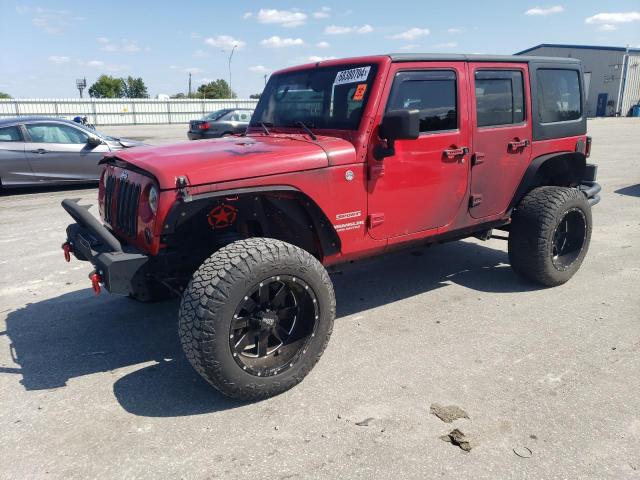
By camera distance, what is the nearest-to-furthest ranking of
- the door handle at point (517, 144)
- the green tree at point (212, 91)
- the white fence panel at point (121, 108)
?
the door handle at point (517, 144)
the white fence panel at point (121, 108)
the green tree at point (212, 91)

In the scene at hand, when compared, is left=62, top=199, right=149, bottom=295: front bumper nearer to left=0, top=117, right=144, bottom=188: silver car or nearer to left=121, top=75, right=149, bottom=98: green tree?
left=0, top=117, right=144, bottom=188: silver car

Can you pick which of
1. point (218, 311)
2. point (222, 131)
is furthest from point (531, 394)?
point (222, 131)

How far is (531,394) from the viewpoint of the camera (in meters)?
3.02

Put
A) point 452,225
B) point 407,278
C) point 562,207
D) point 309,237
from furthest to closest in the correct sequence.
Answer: point 407,278 → point 562,207 → point 452,225 → point 309,237

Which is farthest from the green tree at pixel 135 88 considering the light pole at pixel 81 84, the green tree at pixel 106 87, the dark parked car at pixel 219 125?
the dark parked car at pixel 219 125

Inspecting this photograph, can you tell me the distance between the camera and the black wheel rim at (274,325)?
3004 millimetres

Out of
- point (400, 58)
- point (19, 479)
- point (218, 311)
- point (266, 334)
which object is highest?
point (400, 58)

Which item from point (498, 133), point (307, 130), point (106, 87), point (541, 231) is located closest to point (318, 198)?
point (307, 130)

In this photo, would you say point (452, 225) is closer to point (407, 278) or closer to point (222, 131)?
point (407, 278)

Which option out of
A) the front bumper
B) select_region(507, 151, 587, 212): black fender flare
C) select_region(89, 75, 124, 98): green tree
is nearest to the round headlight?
the front bumper

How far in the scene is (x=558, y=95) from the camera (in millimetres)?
4785

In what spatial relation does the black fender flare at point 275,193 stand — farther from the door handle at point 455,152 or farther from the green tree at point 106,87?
the green tree at point 106,87

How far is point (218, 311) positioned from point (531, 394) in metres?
1.89

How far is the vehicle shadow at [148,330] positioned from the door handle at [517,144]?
1288 millimetres
